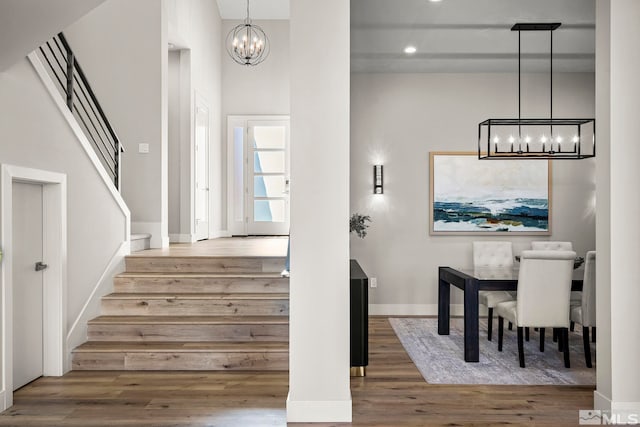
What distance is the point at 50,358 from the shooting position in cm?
397

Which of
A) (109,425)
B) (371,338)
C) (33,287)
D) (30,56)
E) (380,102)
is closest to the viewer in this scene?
(109,425)

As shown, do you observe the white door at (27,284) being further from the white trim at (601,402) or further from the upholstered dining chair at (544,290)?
the white trim at (601,402)

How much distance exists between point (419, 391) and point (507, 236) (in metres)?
3.57

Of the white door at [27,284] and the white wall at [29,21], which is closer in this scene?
the white wall at [29,21]

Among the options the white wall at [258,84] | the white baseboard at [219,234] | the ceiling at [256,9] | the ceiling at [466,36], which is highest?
the ceiling at [256,9]

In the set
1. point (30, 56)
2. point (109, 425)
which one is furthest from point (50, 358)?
point (30, 56)

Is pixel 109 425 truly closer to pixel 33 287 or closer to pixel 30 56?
pixel 33 287

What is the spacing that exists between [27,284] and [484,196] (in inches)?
203

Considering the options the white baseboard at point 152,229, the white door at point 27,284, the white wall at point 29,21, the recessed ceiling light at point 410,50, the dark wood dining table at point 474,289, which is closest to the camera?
the white wall at point 29,21

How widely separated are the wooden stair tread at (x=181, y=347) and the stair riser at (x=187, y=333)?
0.05 m

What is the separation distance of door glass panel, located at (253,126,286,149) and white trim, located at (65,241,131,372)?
13.8 feet

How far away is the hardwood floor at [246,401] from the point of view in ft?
10.2

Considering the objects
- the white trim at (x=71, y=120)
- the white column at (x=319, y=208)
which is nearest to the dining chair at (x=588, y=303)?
the white column at (x=319, y=208)

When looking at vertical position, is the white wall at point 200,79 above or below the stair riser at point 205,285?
above
